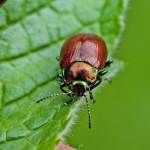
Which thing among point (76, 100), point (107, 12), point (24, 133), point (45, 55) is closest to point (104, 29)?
point (107, 12)

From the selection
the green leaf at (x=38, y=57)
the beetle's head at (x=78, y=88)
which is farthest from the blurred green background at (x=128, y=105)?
the beetle's head at (x=78, y=88)

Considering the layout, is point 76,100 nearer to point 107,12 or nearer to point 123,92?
point 107,12

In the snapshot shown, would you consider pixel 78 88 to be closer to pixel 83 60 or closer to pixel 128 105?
pixel 83 60

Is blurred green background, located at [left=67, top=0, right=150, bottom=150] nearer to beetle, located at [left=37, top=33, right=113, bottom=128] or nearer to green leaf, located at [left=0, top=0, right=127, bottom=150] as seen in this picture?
green leaf, located at [left=0, top=0, right=127, bottom=150]

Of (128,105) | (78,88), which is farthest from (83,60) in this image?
(128,105)

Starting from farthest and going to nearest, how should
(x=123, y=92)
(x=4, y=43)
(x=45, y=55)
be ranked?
(x=123, y=92) → (x=45, y=55) → (x=4, y=43)

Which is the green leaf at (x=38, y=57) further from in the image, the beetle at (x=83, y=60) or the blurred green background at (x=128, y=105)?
the blurred green background at (x=128, y=105)

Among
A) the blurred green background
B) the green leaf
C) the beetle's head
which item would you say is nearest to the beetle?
the beetle's head
